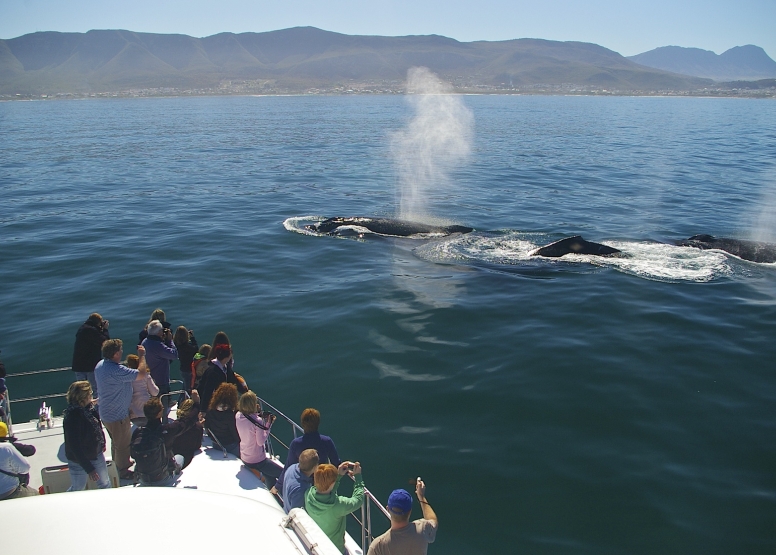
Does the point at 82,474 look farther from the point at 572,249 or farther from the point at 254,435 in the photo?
the point at 572,249

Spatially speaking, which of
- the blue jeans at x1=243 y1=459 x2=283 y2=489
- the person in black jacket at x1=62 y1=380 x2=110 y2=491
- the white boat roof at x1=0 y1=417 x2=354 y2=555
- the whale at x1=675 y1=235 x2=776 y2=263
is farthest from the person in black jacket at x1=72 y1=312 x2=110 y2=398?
the whale at x1=675 y1=235 x2=776 y2=263

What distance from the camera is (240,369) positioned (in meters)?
13.9

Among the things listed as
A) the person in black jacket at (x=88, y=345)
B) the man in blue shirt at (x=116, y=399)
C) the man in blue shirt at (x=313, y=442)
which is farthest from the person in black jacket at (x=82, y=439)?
the person in black jacket at (x=88, y=345)

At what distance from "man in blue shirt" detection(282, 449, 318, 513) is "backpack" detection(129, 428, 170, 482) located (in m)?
1.94

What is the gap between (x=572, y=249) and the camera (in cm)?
2227

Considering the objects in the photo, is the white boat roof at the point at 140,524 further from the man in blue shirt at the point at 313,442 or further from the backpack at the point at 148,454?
the backpack at the point at 148,454

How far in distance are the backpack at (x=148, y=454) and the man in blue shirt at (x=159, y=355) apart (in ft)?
8.11

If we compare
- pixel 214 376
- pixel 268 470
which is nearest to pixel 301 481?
pixel 268 470

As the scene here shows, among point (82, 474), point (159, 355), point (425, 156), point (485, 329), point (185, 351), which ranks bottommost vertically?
point (485, 329)

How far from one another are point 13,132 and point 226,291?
76.0 m

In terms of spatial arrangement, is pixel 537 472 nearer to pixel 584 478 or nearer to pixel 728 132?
pixel 584 478

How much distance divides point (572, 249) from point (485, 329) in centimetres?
801

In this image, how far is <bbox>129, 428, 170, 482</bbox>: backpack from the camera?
7.92 metres

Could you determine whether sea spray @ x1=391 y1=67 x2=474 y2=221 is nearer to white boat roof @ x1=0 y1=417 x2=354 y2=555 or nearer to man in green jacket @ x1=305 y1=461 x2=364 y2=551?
man in green jacket @ x1=305 y1=461 x2=364 y2=551
